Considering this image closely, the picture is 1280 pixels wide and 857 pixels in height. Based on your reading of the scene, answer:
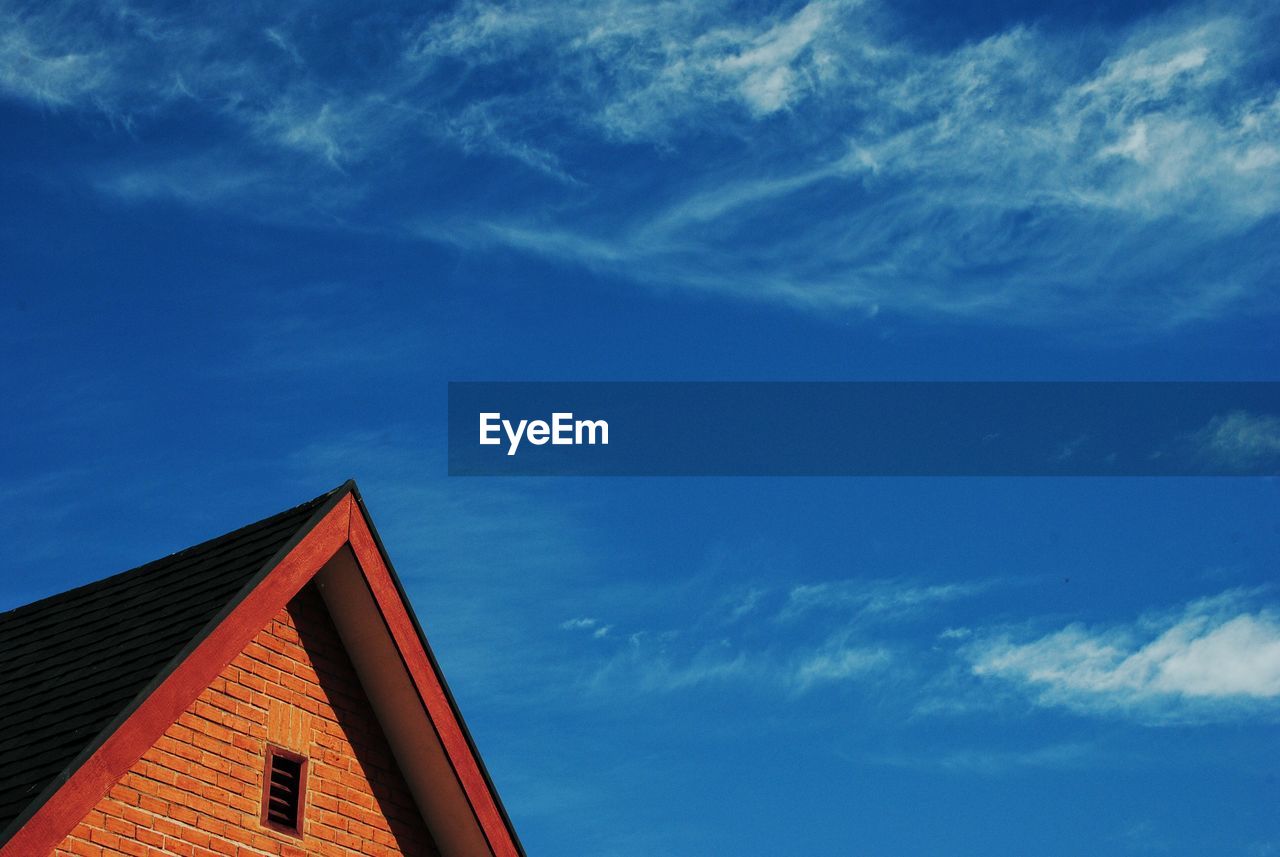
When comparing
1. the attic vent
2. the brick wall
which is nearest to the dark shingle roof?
the brick wall

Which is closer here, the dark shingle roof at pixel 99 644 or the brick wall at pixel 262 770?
the dark shingle roof at pixel 99 644

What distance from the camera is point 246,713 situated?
1114cm

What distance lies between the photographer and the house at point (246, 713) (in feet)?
32.4

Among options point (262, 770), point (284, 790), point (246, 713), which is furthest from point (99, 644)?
point (284, 790)

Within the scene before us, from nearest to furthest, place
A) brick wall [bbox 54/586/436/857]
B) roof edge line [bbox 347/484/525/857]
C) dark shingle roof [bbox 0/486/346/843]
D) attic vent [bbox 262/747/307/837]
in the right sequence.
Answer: dark shingle roof [bbox 0/486/346/843]
brick wall [bbox 54/586/436/857]
attic vent [bbox 262/747/307/837]
roof edge line [bbox 347/484/525/857]

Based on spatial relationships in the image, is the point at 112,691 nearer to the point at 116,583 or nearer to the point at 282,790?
the point at 282,790

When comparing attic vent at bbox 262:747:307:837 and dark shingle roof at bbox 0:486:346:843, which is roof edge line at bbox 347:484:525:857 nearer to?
dark shingle roof at bbox 0:486:346:843

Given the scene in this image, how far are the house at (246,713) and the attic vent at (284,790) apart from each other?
0.01m

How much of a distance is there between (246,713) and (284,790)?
67 centimetres

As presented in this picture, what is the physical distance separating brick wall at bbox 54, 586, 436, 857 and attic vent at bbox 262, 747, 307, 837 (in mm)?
65

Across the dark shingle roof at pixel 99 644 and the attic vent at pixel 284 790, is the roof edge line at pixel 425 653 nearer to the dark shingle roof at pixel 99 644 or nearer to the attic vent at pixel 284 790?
the dark shingle roof at pixel 99 644

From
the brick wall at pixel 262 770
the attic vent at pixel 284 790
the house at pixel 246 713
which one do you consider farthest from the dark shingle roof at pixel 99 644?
the attic vent at pixel 284 790

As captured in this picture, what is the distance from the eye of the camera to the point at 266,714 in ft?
37.1

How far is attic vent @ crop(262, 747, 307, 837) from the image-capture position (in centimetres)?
1112
